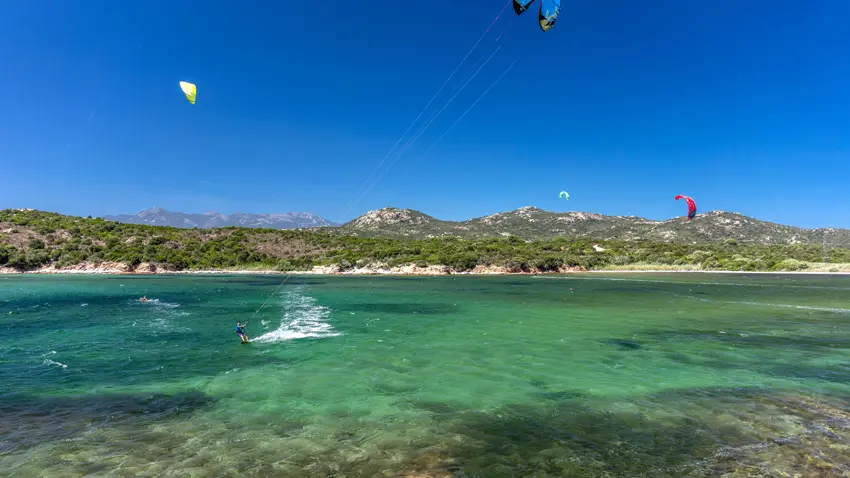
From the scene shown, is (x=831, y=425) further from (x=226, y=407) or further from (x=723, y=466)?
(x=226, y=407)

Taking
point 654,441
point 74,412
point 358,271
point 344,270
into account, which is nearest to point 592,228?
point 358,271

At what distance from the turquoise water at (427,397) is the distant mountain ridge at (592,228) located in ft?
337

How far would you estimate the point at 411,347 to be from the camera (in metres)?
18.0

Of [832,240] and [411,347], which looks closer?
[411,347]

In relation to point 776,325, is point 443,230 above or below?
above

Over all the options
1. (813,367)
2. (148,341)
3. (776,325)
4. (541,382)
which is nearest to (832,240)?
(776,325)

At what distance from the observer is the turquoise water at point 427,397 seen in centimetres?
763

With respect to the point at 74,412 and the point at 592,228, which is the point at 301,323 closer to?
the point at 74,412

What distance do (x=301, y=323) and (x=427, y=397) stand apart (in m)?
15.1

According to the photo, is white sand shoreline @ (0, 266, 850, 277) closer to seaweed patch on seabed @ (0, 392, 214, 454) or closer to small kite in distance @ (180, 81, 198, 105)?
small kite in distance @ (180, 81, 198, 105)

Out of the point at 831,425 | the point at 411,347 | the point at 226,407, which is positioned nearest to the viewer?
the point at 831,425

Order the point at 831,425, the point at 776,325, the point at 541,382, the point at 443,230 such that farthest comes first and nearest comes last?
the point at 443,230, the point at 776,325, the point at 541,382, the point at 831,425

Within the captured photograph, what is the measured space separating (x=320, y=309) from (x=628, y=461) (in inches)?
1015

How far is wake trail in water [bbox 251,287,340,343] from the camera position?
815 inches
